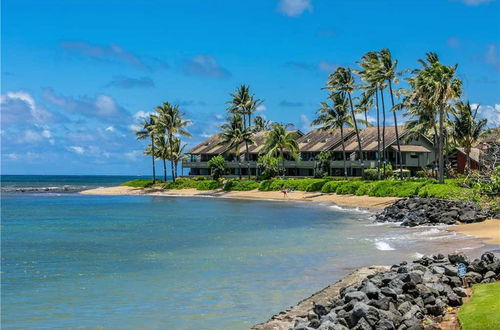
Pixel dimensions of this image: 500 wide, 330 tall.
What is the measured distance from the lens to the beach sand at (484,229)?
94.8 ft

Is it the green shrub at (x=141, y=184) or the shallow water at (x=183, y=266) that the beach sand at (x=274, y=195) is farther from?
the shallow water at (x=183, y=266)

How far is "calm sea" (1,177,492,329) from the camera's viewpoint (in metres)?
16.6

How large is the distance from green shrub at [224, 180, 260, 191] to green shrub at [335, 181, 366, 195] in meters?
19.2

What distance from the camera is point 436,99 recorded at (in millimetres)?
57219

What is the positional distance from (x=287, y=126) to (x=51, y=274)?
67.6 meters

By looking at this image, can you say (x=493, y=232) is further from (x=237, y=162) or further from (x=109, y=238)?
(x=237, y=162)

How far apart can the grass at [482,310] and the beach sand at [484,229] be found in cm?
1379

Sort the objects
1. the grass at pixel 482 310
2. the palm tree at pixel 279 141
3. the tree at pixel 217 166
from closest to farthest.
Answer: the grass at pixel 482 310, the palm tree at pixel 279 141, the tree at pixel 217 166

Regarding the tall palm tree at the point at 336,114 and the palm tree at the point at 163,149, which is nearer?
the tall palm tree at the point at 336,114

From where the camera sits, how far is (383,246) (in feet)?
93.1

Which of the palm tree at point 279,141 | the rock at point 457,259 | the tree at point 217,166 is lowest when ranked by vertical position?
the rock at point 457,259

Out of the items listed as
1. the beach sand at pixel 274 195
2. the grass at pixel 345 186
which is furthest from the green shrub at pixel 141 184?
the beach sand at pixel 274 195

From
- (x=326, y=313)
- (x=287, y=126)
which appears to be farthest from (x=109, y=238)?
(x=287, y=126)

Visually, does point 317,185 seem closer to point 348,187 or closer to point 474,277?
point 348,187
